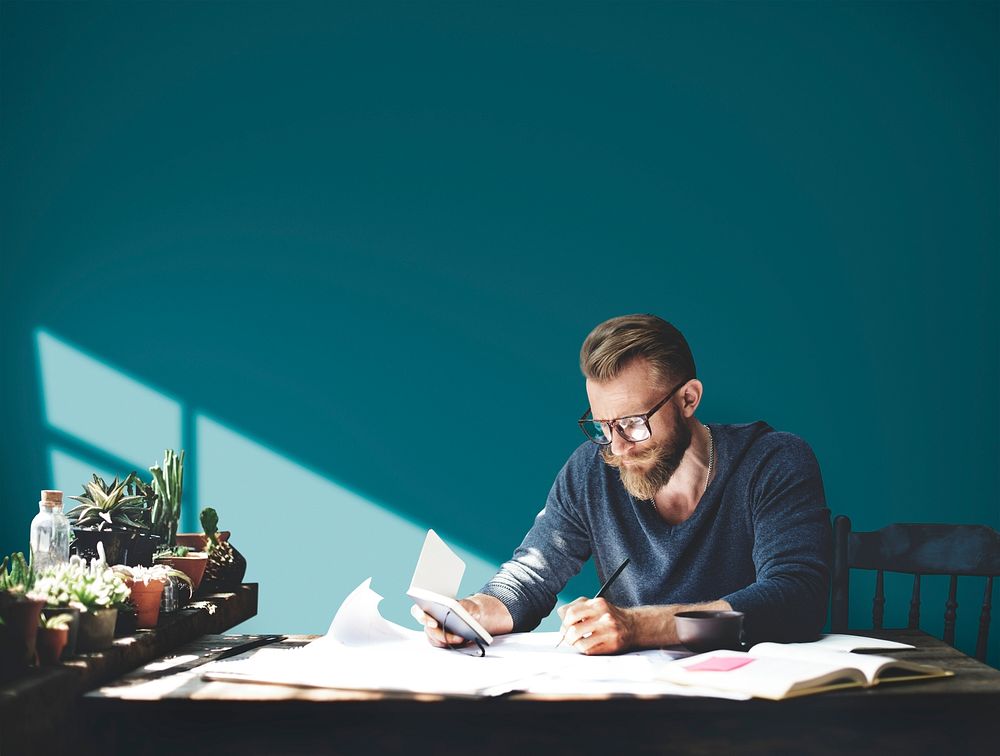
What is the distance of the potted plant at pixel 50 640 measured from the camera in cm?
120

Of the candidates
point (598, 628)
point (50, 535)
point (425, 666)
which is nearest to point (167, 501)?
point (50, 535)

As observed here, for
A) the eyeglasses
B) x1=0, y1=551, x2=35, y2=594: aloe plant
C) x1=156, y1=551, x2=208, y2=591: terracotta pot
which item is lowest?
x1=0, y1=551, x2=35, y2=594: aloe plant

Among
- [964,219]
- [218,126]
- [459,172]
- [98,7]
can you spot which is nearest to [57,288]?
[218,126]

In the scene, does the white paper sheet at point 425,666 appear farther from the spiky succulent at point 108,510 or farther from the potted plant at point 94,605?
the spiky succulent at point 108,510

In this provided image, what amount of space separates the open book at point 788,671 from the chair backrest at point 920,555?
2.44 ft

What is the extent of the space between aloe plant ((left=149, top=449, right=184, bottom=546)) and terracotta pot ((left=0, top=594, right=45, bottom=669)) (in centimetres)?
83

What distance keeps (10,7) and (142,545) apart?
2109 mm

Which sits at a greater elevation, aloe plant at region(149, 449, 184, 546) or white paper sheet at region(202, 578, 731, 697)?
aloe plant at region(149, 449, 184, 546)

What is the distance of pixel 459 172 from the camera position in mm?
2918

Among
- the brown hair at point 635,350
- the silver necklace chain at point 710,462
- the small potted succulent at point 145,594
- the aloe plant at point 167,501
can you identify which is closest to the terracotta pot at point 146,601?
the small potted succulent at point 145,594

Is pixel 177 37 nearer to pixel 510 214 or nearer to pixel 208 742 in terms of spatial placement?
pixel 510 214

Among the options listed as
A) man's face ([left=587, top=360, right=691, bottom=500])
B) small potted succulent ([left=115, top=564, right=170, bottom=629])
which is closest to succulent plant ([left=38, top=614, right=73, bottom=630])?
small potted succulent ([left=115, top=564, right=170, bottom=629])

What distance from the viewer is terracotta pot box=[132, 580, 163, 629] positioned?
1.49 meters

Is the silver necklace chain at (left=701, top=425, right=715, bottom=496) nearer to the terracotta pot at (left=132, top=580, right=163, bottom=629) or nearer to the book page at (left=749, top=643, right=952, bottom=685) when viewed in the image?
the book page at (left=749, top=643, right=952, bottom=685)
